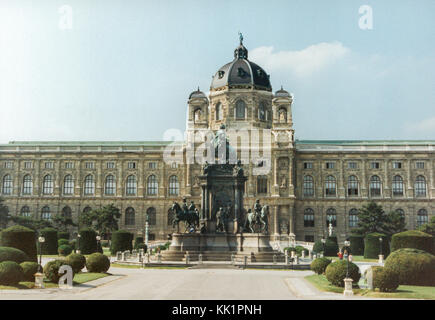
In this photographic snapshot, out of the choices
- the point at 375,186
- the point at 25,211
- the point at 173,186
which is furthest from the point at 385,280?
the point at 25,211

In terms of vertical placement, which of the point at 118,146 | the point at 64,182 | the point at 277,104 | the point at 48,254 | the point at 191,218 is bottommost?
the point at 48,254

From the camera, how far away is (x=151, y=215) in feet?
289

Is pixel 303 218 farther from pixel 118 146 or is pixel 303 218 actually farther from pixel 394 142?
pixel 118 146

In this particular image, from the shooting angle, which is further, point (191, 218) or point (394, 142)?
point (394, 142)

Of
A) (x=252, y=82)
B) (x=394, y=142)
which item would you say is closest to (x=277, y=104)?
(x=252, y=82)

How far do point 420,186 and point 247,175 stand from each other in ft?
94.5

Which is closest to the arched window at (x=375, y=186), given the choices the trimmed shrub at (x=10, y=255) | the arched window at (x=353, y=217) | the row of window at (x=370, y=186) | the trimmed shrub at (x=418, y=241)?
the row of window at (x=370, y=186)

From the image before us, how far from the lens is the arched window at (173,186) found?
88.8 meters

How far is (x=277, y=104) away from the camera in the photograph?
87.6 m

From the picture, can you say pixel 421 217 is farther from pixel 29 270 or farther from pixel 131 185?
pixel 29 270

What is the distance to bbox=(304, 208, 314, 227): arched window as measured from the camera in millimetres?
85000

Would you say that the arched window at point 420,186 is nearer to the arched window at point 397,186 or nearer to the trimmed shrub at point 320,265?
the arched window at point 397,186

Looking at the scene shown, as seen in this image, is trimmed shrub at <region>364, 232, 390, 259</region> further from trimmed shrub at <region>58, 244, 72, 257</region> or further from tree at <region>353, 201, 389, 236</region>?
trimmed shrub at <region>58, 244, 72, 257</region>

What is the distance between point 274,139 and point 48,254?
43299 millimetres
